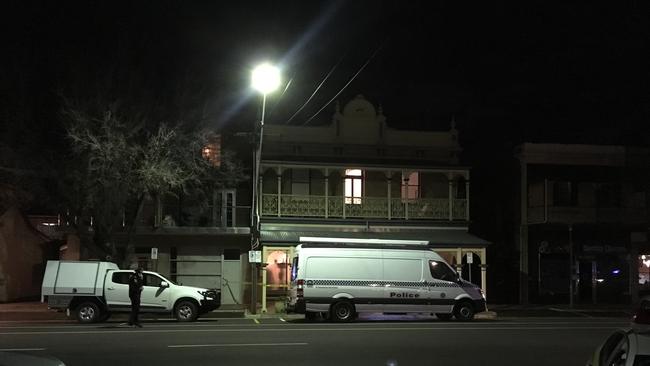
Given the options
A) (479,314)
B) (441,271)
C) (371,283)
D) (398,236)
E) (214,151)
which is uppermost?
(214,151)

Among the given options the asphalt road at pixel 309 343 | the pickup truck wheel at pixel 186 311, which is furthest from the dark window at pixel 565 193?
the pickup truck wheel at pixel 186 311

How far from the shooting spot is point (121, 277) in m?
20.5

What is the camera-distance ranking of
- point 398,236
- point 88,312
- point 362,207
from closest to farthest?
point 88,312 < point 398,236 < point 362,207

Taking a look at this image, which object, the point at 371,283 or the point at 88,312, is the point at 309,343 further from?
the point at 88,312

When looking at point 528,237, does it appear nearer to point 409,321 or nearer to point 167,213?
point 409,321

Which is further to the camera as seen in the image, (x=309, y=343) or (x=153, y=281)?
(x=153, y=281)

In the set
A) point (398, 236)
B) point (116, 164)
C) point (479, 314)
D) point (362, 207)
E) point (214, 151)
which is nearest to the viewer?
point (116, 164)

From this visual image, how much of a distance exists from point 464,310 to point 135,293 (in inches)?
396

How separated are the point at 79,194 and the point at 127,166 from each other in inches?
75.5

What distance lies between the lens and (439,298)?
2072 cm

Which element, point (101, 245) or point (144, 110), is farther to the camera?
point (101, 245)

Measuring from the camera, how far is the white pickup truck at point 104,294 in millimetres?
19969

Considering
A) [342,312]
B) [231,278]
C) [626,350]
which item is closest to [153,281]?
[342,312]

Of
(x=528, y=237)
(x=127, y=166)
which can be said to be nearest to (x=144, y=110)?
(x=127, y=166)
